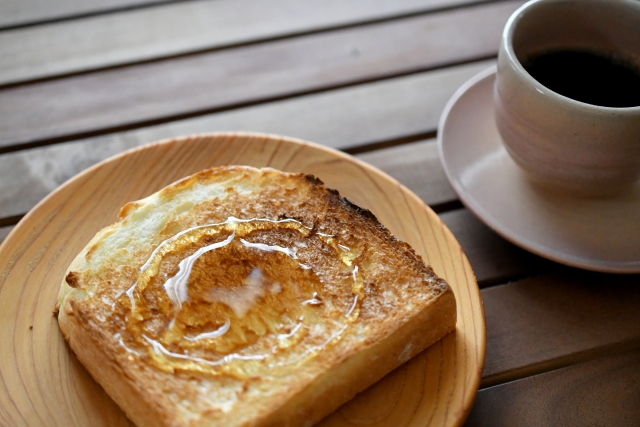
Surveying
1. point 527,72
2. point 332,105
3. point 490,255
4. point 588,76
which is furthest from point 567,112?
point 332,105

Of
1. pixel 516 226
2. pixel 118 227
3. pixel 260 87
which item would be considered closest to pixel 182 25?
pixel 260 87

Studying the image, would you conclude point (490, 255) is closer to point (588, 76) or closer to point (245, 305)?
point (588, 76)

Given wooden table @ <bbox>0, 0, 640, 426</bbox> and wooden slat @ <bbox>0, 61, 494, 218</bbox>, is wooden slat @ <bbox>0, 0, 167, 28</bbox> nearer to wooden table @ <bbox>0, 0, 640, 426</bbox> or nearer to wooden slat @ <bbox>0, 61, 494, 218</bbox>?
wooden table @ <bbox>0, 0, 640, 426</bbox>

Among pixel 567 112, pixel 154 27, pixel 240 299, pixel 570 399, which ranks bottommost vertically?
pixel 570 399

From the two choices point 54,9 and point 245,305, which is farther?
point 54,9

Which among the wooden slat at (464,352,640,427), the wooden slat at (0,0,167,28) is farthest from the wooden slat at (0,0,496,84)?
the wooden slat at (464,352,640,427)

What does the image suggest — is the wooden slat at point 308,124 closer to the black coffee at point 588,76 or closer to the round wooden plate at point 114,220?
the round wooden plate at point 114,220

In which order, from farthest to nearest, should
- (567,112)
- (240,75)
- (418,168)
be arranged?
(240,75)
(418,168)
(567,112)
